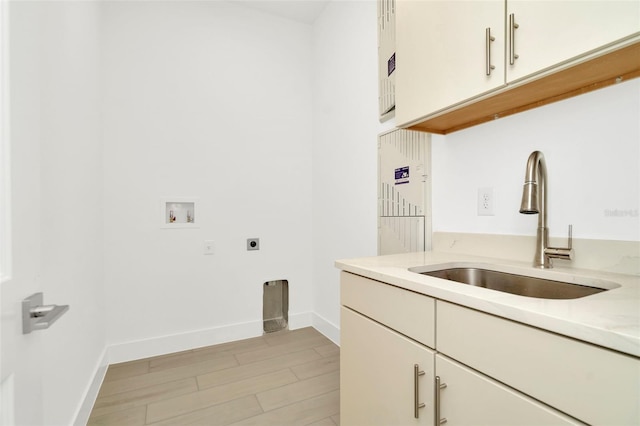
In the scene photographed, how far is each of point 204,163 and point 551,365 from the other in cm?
241

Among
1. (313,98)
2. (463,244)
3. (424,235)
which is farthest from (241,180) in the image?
(463,244)

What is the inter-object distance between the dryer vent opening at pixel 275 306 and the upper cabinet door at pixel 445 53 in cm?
185

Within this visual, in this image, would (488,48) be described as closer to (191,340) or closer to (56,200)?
(56,200)

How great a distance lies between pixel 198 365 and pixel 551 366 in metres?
2.14

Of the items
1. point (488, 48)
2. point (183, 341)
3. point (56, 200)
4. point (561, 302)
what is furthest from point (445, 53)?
point (183, 341)

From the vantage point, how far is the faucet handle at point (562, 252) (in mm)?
1069

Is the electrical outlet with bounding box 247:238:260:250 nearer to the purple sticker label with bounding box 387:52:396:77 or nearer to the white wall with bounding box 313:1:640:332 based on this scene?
the white wall with bounding box 313:1:640:332

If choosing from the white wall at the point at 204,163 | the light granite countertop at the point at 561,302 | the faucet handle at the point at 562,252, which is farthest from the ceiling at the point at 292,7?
the faucet handle at the point at 562,252

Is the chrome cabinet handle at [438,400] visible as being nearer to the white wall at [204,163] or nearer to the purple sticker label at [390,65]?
the purple sticker label at [390,65]

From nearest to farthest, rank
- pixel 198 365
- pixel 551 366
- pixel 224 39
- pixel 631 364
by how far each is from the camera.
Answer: pixel 631 364 → pixel 551 366 → pixel 198 365 → pixel 224 39

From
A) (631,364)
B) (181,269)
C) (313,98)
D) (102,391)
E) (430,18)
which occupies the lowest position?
(102,391)

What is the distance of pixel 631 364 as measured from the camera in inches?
20.7

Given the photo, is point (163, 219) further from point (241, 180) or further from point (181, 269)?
point (241, 180)

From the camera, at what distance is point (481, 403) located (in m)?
0.77
